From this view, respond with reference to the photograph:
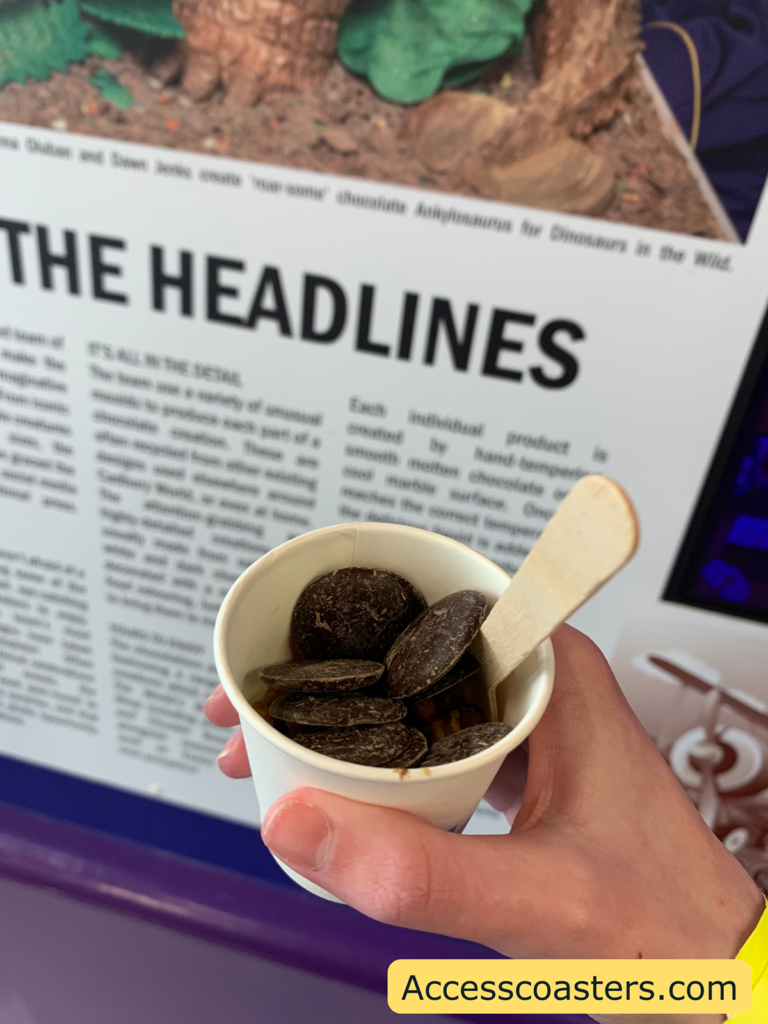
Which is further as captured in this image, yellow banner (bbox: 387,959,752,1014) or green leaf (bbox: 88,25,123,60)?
green leaf (bbox: 88,25,123,60)

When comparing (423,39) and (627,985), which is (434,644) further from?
(423,39)

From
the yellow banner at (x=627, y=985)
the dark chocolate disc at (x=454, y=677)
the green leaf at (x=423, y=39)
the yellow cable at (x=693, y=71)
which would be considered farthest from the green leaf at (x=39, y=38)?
the yellow banner at (x=627, y=985)

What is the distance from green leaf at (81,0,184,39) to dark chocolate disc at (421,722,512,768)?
0.52 metres

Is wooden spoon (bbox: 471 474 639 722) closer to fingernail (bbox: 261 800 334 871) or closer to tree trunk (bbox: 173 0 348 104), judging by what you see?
fingernail (bbox: 261 800 334 871)

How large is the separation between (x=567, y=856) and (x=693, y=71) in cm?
50

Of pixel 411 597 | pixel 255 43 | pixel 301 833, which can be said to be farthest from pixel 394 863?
pixel 255 43

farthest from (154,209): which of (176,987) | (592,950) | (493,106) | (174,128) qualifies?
(176,987)

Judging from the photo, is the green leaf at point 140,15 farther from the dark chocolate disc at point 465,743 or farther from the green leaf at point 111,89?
the dark chocolate disc at point 465,743

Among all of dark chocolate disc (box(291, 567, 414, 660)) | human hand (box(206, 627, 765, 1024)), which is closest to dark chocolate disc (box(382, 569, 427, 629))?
dark chocolate disc (box(291, 567, 414, 660))

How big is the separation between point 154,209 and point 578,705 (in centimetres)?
51

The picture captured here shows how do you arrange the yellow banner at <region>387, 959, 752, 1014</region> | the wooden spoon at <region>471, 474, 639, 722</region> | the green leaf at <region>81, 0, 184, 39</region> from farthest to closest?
the green leaf at <region>81, 0, 184, 39</region> < the yellow banner at <region>387, 959, 752, 1014</region> < the wooden spoon at <region>471, 474, 639, 722</region>

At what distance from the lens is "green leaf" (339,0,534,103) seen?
0.45 metres

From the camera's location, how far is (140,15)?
19.0 inches

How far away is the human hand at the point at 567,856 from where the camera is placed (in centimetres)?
31
